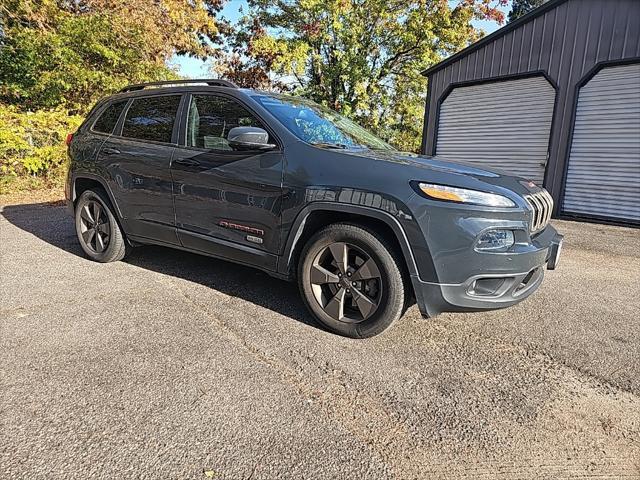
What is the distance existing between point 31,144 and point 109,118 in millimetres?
5626

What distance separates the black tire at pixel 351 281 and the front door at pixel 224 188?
1.15 ft

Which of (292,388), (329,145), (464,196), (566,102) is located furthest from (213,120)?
(566,102)

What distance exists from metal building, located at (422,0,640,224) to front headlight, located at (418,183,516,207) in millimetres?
7381

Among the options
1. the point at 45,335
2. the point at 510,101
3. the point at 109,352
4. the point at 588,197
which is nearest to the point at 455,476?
Answer: the point at 109,352

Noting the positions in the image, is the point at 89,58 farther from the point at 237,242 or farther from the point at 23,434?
the point at 23,434

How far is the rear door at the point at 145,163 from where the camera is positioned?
367 centimetres

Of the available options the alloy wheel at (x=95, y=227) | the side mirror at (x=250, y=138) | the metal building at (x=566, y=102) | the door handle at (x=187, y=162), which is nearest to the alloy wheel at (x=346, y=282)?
the side mirror at (x=250, y=138)

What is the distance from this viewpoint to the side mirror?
2973 millimetres

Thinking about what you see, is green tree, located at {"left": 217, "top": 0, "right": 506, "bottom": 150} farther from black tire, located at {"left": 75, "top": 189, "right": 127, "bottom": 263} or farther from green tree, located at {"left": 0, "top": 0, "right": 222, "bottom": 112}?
black tire, located at {"left": 75, "top": 189, "right": 127, "bottom": 263}

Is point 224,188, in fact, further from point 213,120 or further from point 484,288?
point 484,288

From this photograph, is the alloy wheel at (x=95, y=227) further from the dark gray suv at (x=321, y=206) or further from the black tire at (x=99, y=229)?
the dark gray suv at (x=321, y=206)

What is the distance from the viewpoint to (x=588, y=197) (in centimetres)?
864

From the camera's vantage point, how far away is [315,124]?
3.44 metres

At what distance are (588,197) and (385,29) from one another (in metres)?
11.1
